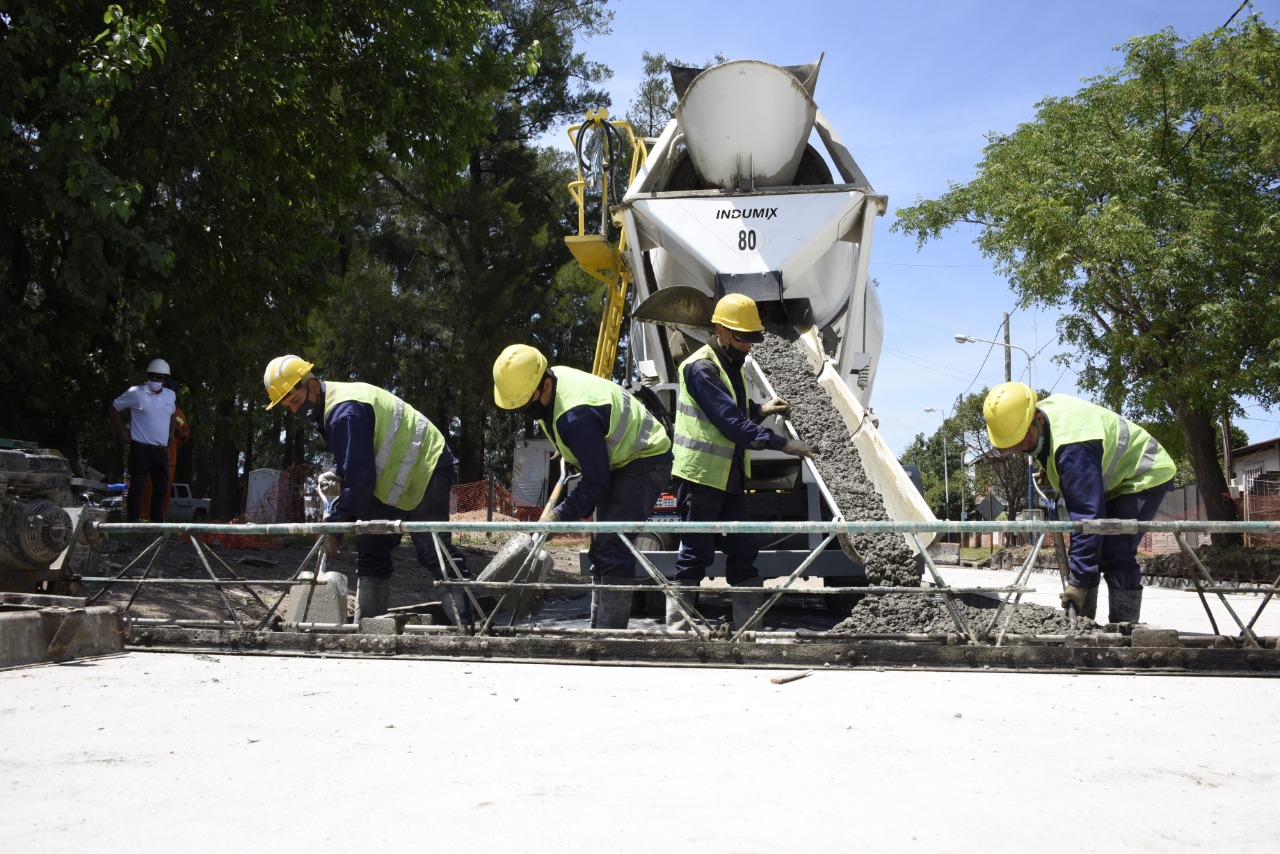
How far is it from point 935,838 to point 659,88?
1249 inches

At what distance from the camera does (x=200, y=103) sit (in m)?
8.98

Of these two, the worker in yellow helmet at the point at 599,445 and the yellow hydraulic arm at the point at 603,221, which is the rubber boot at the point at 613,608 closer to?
the worker in yellow helmet at the point at 599,445

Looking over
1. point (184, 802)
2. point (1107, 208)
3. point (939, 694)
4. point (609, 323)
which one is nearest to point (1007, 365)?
point (1107, 208)

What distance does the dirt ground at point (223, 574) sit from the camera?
22.9 feet

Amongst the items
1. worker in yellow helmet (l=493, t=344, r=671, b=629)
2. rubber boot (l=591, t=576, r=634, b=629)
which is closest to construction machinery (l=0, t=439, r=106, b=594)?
worker in yellow helmet (l=493, t=344, r=671, b=629)

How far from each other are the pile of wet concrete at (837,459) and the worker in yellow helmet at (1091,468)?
0.94 m

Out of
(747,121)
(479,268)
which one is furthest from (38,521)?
(479,268)

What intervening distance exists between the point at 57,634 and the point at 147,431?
15.2 ft

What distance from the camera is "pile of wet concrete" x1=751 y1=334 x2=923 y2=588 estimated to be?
6.04 meters

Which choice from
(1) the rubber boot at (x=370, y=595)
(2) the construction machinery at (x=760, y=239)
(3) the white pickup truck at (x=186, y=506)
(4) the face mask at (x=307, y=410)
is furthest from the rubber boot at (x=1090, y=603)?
(3) the white pickup truck at (x=186, y=506)

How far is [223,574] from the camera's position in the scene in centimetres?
814

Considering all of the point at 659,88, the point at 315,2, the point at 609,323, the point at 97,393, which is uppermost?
the point at 659,88

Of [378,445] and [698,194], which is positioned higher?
[698,194]

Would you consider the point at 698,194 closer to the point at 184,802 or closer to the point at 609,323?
the point at 609,323
